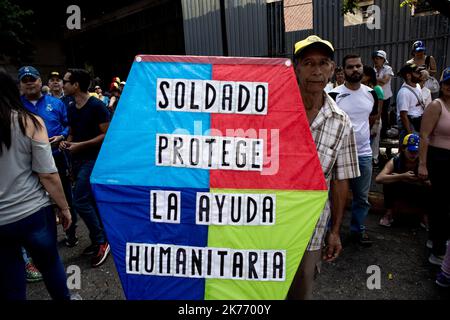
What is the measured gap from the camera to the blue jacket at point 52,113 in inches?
143

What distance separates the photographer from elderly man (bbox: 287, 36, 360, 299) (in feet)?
6.29

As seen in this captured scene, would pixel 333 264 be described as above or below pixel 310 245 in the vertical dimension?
below

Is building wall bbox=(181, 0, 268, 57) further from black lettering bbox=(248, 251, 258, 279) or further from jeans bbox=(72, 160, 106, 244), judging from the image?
black lettering bbox=(248, 251, 258, 279)

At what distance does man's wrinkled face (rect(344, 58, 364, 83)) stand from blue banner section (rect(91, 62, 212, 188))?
99.7 inches

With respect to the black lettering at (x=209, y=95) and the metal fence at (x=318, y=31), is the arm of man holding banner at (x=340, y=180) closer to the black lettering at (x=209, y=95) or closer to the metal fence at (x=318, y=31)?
the black lettering at (x=209, y=95)

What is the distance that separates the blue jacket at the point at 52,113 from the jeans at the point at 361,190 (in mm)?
3214

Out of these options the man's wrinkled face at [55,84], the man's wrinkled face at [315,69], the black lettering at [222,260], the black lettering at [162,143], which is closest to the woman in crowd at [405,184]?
the man's wrinkled face at [315,69]

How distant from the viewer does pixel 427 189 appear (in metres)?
4.04

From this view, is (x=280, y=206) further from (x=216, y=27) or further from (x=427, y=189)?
(x=216, y=27)

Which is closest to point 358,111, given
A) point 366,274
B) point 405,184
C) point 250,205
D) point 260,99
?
point 405,184

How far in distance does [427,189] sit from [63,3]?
1686cm

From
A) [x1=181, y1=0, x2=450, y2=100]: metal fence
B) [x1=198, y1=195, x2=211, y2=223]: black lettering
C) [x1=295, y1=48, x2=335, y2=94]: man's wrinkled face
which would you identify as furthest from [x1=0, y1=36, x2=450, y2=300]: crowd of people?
[x1=181, y1=0, x2=450, y2=100]: metal fence

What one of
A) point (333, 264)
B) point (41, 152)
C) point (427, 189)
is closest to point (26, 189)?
point (41, 152)

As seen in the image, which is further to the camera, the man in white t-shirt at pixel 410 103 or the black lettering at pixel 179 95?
the man in white t-shirt at pixel 410 103
